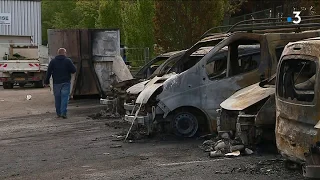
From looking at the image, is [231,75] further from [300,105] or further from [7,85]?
[7,85]

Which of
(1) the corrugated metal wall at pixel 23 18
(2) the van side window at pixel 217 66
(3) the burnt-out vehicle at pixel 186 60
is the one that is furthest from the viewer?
(1) the corrugated metal wall at pixel 23 18

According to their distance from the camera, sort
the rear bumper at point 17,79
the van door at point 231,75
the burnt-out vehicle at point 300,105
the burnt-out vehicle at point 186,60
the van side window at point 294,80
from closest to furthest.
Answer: the burnt-out vehicle at point 300,105
the van side window at point 294,80
the van door at point 231,75
the burnt-out vehicle at point 186,60
the rear bumper at point 17,79

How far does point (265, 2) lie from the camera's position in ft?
95.7

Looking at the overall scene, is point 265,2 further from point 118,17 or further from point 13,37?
point 13,37

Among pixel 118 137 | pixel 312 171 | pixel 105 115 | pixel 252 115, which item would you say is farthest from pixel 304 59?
pixel 105 115

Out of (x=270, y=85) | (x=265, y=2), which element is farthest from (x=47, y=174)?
(x=265, y=2)

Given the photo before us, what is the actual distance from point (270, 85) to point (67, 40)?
34.0ft

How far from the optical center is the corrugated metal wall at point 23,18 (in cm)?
4578

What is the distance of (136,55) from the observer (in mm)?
26000

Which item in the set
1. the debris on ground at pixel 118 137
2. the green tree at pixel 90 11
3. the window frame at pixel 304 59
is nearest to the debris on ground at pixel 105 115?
the debris on ground at pixel 118 137

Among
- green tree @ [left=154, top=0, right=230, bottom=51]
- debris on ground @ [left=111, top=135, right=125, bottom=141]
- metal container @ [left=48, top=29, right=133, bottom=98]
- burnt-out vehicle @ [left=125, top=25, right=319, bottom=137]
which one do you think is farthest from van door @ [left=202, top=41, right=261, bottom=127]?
green tree @ [left=154, top=0, right=230, bottom=51]

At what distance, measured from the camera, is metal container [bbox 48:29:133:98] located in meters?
17.6

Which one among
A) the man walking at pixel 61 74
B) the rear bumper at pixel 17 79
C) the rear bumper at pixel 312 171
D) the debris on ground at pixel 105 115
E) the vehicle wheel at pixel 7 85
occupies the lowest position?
the vehicle wheel at pixel 7 85

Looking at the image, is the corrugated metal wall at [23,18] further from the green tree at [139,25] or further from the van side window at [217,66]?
the van side window at [217,66]
